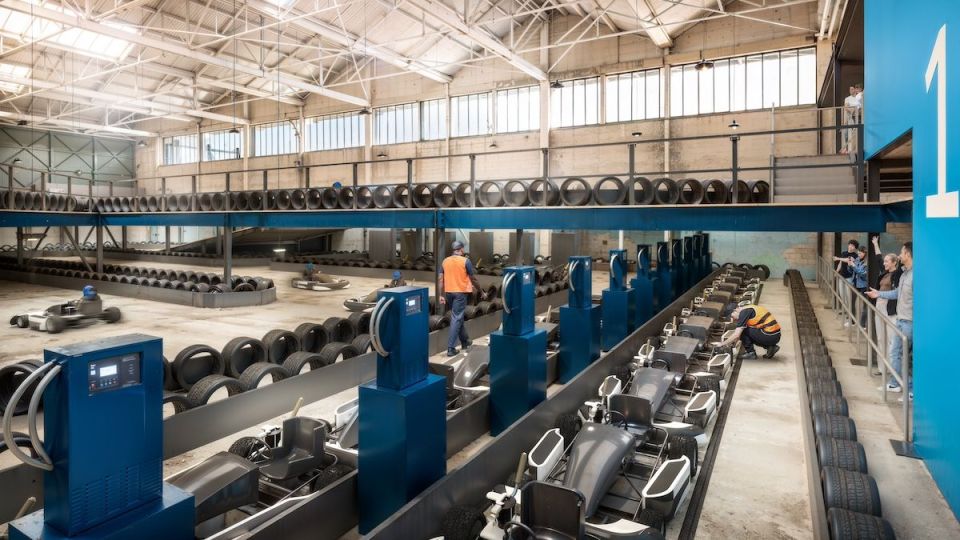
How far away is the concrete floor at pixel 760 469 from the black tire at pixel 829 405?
0.43 metres

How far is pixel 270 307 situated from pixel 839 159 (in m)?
12.3

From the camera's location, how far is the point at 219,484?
3604 millimetres

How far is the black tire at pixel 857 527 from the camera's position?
9.80ft

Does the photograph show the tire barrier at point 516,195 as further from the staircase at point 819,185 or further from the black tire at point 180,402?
the black tire at point 180,402

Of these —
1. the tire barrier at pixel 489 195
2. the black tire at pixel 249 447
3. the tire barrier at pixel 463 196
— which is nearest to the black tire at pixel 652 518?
the black tire at pixel 249 447

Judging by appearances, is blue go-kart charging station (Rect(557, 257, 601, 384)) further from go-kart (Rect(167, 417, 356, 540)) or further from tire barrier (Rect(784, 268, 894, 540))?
go-kart (Rect(167, 417, 356, 540))

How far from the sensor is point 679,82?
19.5 metres

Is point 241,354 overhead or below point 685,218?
below

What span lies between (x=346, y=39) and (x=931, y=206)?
Answer: 16.1 meters

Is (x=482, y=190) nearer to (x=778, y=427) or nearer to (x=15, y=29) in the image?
(x=778, y=427)

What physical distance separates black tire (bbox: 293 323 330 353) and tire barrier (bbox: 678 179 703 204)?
5.69 m

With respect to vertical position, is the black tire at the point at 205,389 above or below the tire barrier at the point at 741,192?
below

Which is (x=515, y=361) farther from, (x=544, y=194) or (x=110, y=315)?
(x=110, y=315)

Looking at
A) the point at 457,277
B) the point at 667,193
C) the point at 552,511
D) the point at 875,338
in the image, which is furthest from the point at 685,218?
the point at 552,511
